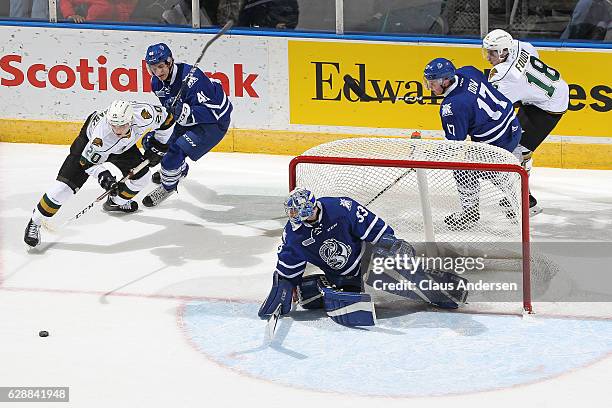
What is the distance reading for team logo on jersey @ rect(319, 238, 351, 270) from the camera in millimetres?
5188

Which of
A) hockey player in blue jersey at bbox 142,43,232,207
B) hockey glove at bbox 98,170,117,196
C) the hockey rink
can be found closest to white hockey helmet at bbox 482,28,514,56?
the hockey rink

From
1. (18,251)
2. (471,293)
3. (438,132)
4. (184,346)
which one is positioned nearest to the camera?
(184,346)

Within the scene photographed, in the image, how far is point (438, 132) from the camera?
314 inches

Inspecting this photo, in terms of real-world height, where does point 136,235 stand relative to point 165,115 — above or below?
below

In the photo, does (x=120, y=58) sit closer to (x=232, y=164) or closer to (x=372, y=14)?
(x=232, y=164)

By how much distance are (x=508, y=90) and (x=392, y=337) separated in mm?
2162

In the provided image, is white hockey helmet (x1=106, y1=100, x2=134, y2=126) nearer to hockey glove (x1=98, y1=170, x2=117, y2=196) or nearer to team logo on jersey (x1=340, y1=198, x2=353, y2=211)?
hockey glove (x1=98, y1=170, x2=117, y2=196)

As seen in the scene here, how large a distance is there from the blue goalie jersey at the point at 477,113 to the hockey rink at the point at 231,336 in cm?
67

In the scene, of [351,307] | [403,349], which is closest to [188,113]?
[351,307]

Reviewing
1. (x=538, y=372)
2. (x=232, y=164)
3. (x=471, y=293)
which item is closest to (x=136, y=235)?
(x=232, y=164)

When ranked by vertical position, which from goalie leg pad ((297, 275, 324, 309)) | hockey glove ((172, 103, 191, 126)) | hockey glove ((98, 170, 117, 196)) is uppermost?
hockey glove ((172, 103, 191, 126))

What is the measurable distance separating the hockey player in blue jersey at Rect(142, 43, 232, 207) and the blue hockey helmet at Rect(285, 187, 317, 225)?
1973 millimetres

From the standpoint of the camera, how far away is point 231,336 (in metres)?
5.16

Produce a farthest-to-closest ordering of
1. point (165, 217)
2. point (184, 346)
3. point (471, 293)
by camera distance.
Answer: point (165, 217)
point (471, 293)
point (184, 346)
